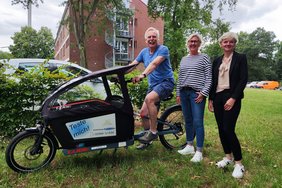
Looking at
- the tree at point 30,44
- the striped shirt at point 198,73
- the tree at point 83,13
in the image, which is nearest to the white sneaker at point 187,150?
the striped shirt at point 198,73

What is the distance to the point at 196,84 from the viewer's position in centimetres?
398

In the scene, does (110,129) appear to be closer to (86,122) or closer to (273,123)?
(86,122)

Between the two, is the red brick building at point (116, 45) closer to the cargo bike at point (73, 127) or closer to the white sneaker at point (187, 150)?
the white sneaker at point (187, 150)

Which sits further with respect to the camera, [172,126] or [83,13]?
[83,13]

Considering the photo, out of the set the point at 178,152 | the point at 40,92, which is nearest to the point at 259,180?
the point at 178,152

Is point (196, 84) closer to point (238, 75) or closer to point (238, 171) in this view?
point (238, 75)

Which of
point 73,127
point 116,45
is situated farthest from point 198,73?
point 116,45

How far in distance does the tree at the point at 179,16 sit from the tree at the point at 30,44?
119 feet

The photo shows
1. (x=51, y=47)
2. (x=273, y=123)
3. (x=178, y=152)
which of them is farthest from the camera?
(x=51, y=47)

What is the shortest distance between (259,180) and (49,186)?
8.57 feet

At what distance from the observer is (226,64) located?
11.9ft

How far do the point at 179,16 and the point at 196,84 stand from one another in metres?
16.0

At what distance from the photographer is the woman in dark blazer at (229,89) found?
346 centimetres

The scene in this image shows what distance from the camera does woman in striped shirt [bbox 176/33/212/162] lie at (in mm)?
3947
